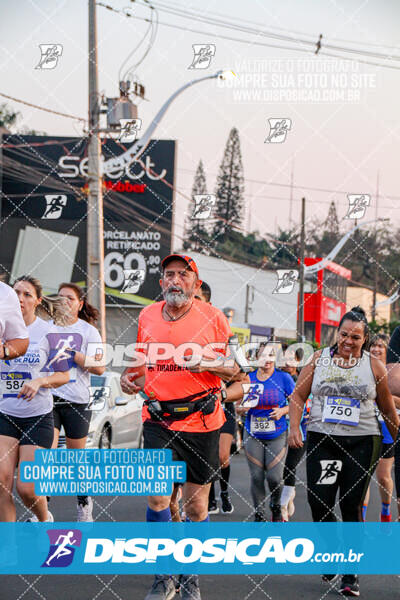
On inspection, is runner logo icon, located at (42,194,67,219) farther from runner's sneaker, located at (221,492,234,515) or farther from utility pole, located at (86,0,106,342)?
runner's sneaker, located at (221,492,234,515)

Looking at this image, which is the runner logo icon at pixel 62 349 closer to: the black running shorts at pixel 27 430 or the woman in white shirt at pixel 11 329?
the black running shorts at pixel 27 430

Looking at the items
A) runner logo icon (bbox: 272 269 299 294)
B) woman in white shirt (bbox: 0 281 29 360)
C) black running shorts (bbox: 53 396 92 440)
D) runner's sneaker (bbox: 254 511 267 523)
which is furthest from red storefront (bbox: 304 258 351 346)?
woman in white shirt (bbox: 0 281 29 360)

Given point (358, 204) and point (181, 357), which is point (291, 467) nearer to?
point (358, 204)

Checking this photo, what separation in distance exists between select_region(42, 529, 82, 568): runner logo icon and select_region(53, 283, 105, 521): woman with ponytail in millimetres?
1554

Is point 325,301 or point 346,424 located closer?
point 346,424

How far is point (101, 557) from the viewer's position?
5.37 m

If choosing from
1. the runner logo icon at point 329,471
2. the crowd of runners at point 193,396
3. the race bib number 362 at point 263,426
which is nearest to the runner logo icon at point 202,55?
the crowd of runners at point 193,396

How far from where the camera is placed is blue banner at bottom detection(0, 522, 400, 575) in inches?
205

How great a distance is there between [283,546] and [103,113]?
385 inches

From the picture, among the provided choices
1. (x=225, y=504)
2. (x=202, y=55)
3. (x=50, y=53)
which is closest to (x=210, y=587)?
(x=225, y=504)

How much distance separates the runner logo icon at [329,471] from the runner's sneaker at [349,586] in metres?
0.64

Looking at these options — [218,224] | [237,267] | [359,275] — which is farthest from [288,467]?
[359,275]

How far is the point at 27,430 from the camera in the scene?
18.9 ft

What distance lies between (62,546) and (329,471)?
1.92m
